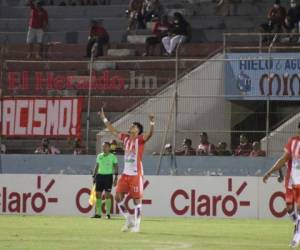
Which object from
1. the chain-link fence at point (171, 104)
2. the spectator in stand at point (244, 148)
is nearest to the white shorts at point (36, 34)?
the chain-link fence at point (171, 104)

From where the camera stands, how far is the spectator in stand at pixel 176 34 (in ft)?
114

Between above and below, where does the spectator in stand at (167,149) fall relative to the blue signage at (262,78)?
below

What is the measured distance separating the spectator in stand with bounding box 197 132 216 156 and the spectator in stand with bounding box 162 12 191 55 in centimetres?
562

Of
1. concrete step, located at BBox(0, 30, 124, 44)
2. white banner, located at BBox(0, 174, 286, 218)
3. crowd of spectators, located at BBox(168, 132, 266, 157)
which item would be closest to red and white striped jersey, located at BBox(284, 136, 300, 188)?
white banner, located at BBox(0, 174, 286, 218)

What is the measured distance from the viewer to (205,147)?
97.5 feet

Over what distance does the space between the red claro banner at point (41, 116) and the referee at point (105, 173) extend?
2675mm

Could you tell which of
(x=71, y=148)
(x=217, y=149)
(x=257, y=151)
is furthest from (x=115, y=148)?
(x=257, y=151)

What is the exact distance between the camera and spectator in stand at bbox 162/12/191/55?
114ft

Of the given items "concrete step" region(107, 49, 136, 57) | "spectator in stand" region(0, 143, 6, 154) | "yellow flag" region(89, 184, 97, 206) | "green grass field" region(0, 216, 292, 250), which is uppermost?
"concrete step" region(107, 49, 136, 57)

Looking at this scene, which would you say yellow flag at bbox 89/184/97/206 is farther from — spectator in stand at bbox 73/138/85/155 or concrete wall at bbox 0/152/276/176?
spectator in stand at bbox 73/138/85/155

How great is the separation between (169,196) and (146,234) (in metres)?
8.07

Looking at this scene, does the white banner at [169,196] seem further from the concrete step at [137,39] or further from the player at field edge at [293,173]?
the player at field edge at [293,173]

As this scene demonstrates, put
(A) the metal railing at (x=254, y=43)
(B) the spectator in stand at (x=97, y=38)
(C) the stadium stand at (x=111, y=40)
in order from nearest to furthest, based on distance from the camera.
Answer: (A) the metal railing at (x=254, y=43), (C) the stadium stand at (x=111, y=40), (B) the spectator in stand at (x=97, y=38)

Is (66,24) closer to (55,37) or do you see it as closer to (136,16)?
(55,37)
